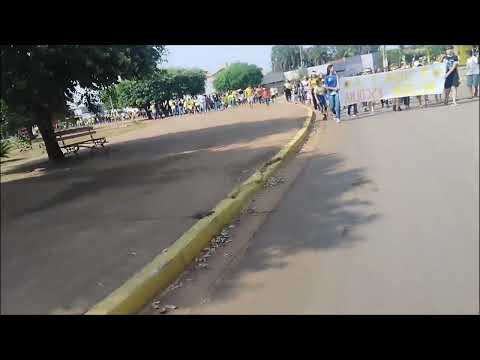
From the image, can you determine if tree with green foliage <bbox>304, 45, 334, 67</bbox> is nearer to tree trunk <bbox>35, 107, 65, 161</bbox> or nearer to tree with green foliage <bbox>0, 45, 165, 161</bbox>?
tree with green foliage <bbox>0, 45, 165, 161</bbox>

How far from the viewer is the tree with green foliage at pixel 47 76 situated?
90.2 inches

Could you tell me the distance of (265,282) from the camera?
3053 mm

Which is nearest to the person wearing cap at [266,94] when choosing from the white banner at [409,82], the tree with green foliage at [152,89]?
Answer: the tree with green foliage at [152,89]

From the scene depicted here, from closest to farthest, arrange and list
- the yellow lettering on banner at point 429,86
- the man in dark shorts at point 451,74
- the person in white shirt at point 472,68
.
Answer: the person in white shirt at point 472,68 < the man in dark shorts at point 451,74 < the yellow lettering on banner at point 429,86

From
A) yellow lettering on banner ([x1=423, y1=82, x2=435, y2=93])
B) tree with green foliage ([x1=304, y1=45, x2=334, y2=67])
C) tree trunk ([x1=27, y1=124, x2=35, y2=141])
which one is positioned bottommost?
yellow lettering on banner ([x1=423, y1=82, x2=435, y2=93])

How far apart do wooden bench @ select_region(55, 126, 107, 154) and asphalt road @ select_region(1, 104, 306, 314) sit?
0.45 ft

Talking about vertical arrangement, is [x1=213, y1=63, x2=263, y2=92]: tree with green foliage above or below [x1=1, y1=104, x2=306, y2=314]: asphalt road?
above

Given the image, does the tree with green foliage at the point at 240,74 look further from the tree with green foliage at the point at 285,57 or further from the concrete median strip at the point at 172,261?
the concrete median strip at the point at 172,261

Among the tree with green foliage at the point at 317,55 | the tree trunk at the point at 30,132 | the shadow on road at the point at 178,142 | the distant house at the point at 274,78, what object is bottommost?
the shadow on road at the point at 178,142

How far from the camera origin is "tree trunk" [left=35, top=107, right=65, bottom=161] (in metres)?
2.47

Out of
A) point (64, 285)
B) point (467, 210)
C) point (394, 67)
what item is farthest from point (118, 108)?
point (467, 210)

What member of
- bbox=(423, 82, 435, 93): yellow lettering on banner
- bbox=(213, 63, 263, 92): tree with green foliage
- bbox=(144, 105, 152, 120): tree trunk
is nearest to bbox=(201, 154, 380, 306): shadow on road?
bbox=(423, 82, 435, 93): yellow lettering on banner

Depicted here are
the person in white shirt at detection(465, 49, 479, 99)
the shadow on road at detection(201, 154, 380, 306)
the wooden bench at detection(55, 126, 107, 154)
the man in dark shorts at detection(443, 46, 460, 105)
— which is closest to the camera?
the person in white shirt at detection(465, 49, 479, 99)

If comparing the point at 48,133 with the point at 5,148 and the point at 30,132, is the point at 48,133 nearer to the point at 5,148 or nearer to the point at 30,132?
the point at 30,132
